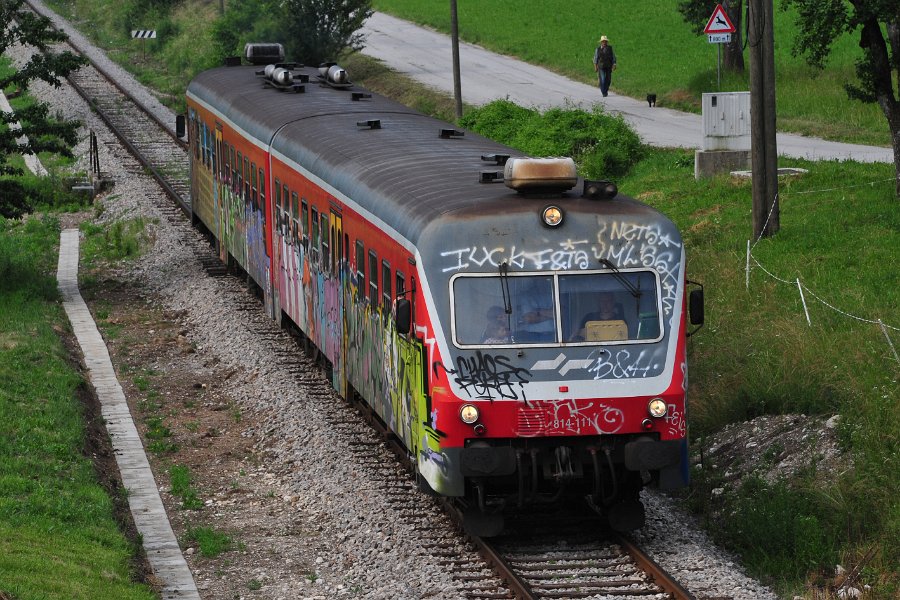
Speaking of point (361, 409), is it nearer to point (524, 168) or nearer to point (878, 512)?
point (524, 168)

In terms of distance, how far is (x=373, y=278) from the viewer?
1425cm

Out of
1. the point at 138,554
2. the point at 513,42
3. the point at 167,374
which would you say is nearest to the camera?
the point at 138,554

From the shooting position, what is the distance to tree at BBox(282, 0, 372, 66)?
44188 mm

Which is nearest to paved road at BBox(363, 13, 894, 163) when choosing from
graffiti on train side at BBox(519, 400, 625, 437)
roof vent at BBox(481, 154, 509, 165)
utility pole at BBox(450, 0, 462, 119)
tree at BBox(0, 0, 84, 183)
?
utility pole at BBox(450, 0, 462, 119)

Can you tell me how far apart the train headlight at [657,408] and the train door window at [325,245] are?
544 centimetres

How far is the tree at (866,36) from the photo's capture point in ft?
66.2

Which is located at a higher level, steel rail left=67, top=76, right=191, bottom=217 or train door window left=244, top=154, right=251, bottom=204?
train door window left=244, top=154, right=251, bottom=204

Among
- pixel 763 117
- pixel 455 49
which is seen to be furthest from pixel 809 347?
pixel 455 49

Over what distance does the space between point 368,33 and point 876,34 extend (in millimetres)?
38576

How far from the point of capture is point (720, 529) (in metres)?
13.1

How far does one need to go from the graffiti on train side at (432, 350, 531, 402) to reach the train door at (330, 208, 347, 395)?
13.5 feet

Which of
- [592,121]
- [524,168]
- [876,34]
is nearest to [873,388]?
[524,168]

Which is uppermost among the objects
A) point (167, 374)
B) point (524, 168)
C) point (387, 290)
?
point (524, 168)

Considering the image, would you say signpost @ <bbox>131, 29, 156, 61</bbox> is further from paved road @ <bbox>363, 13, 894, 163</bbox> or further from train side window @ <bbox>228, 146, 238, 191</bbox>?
train side window @ <bbox>228, 146, 238, 191</bbox>
